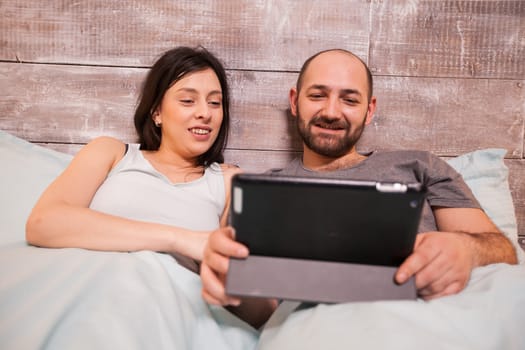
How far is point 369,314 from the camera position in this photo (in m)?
0.56

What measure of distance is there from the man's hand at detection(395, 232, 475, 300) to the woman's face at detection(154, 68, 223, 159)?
69 centimetres

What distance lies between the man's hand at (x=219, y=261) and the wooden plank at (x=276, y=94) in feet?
2.47

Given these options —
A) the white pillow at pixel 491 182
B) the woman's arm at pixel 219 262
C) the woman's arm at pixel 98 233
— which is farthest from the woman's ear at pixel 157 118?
the white pillow at pixel 491 182

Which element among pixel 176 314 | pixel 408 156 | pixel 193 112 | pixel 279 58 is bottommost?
pixel 176 314

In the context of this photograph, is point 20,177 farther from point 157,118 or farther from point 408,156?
point 408,156

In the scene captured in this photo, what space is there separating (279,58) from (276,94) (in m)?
0.12

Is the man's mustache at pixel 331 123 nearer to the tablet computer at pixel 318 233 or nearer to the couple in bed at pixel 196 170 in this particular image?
the couple in bed at pixel 196 170

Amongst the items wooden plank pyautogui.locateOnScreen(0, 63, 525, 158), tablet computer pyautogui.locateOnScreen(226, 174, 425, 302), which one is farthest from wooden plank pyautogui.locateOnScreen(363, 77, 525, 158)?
tablet computer pyautogui.locateOnScreen(226, 174, 425, 302)

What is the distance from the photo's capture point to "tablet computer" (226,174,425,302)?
54cm

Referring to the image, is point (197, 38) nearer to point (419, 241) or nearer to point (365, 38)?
point (365, 38)

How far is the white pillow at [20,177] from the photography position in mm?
952

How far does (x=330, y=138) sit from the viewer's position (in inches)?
42.8

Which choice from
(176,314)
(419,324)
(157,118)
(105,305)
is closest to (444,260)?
(419,324)

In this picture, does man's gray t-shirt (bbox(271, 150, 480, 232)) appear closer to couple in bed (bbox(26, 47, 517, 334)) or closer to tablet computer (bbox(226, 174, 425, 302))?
couple in bed (bbox(26, 47, 517, 334))
